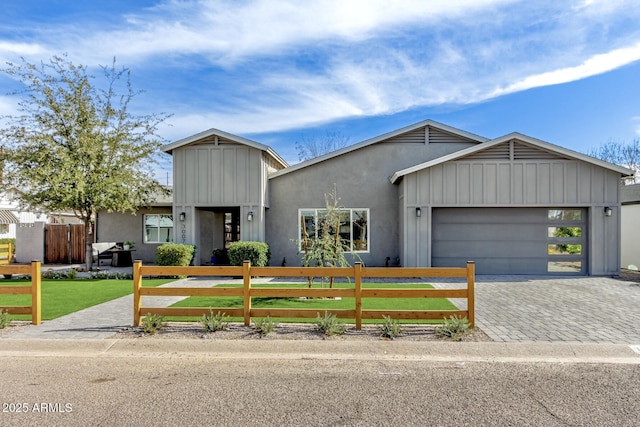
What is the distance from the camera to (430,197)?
1376 centimetres

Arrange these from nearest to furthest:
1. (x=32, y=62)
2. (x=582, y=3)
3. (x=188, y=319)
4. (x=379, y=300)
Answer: (x=188, y=319) < (x=379, y=300) < (x=582, y=3) < (x=32, y=62)

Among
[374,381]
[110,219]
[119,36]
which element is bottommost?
[374,381]

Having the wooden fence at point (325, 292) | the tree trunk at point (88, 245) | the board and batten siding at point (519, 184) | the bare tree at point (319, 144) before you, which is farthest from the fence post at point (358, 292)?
the bare tree at point (319, 144)

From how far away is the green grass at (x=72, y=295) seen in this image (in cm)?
835

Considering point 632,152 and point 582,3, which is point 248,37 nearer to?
point 582,3

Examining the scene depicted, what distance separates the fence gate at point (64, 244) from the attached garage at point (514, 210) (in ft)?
50.4

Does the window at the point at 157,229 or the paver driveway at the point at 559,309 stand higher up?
the window at the point at 157,229

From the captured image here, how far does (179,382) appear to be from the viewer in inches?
179

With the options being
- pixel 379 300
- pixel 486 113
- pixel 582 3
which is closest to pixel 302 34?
pixel 582 3

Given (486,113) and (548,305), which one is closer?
(548,305)

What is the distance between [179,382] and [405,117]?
26961mm

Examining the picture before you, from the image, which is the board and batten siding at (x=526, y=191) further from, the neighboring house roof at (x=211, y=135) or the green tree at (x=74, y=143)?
the green tree at (x=74, y=143)

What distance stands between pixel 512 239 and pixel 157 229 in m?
15.1

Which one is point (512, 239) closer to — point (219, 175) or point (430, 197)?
point (430, 197)
